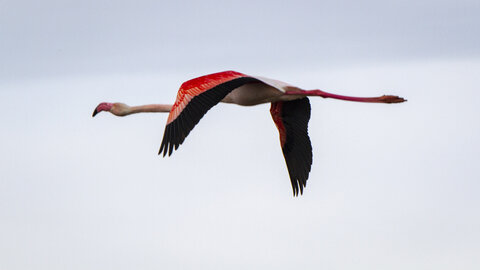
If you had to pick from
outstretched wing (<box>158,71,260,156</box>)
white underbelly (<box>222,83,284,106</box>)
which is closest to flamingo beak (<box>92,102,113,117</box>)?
white underbelly (<box>222,83,284,106</box>)

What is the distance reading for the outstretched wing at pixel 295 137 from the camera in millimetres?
28562

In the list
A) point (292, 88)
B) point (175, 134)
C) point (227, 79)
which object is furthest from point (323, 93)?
point (175, 134)

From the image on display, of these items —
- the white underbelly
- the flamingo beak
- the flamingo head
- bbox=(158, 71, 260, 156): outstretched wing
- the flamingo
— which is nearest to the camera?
bbox=(158, 71, 260, 156): outstretched wing

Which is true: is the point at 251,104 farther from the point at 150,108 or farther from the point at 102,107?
the point at 102,107

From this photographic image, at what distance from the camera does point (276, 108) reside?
2903cm

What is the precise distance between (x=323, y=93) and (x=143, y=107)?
Answer: 4698 millimetres

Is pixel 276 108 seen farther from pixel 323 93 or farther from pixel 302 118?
pixel 323 93

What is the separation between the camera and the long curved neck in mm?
28219

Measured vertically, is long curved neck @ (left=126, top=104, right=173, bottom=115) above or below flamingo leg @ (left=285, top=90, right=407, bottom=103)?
below

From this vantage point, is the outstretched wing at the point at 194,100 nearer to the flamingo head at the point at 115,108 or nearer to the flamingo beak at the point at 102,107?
the flamingo head at the point at 115,108

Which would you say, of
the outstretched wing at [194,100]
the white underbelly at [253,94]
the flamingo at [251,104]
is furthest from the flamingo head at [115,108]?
the outstretched wing at [194,100]

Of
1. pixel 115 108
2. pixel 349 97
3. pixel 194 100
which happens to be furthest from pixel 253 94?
pixel 115 108

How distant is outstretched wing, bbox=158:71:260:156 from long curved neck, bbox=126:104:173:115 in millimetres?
3035

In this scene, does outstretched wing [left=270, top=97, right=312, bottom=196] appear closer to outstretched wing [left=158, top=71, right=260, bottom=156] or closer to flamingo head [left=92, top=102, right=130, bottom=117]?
outstretched wing [left=158, top=71, right=260, bottom=156]
